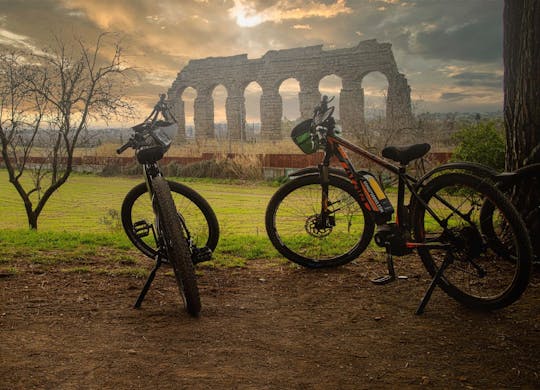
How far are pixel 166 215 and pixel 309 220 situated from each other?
4.63ft

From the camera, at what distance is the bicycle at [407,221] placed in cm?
256

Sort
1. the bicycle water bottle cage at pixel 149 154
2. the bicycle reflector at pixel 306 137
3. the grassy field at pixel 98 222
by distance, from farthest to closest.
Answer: the grassy field at pixel 98 222
the bicycle reflector at pixel 306 137
the bicycle water bottle cage at pixel 149 154

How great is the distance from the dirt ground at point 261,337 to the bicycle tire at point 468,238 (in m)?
0.13

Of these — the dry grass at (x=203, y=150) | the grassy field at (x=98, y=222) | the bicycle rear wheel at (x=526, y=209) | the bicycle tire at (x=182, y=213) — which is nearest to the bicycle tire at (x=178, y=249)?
the bicycle tire at (x=182, y=213)

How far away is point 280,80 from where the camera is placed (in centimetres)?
2500

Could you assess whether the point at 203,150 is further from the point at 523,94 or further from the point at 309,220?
the point at 523,94

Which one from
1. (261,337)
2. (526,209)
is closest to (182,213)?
(261,337)

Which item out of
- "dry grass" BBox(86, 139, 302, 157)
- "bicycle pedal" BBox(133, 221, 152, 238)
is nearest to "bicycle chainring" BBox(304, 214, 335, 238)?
"bicycle pedal" BBox(133, 221, 152, 238)

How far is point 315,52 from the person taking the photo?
2416 centimetres

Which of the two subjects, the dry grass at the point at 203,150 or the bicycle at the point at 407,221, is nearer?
the bicycle at the point at 407,221

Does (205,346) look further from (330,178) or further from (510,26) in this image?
(510,26)

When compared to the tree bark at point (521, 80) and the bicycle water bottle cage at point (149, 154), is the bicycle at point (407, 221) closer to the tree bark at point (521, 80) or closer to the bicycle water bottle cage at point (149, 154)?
the tree bark at point (521, 80)

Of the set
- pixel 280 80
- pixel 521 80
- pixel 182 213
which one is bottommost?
pixel 182 213

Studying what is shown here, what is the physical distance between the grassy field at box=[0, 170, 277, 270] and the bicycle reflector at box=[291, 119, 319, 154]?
1.06 m
